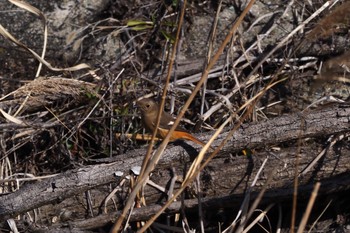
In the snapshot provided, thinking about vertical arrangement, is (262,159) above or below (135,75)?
below

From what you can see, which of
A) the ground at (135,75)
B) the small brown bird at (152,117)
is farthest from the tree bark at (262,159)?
the small brown bird at (152,117)

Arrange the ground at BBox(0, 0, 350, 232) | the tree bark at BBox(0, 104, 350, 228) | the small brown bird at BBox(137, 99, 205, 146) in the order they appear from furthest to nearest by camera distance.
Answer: the ground at BBox(0, 0, 350, 232), the small brown bird at BBox(137, 99, 205, 146), the tree bark at BBox(0, 104, 350, 228)

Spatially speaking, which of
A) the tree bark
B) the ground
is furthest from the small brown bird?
the tree bark

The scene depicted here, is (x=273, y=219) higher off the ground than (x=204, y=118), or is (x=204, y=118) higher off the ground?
(x=204, y=118)

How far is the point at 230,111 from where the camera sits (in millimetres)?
4520

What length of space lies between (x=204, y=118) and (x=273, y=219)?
911 mm

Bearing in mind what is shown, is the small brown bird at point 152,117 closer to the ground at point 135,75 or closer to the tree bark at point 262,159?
the ground at point 135,75

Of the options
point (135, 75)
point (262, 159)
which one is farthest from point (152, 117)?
point (262, 159)

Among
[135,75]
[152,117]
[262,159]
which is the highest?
[135,75]

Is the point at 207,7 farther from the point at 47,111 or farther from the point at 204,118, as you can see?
the point at 47,111

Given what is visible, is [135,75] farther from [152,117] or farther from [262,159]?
[262,159]

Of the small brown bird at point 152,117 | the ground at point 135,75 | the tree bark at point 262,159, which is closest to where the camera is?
the tree bark at point 262,159

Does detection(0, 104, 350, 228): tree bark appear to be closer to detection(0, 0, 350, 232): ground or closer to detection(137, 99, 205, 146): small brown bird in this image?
detection(0, 0, 350, 232): ground

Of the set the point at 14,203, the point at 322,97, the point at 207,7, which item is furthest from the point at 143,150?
the point at 207,7
